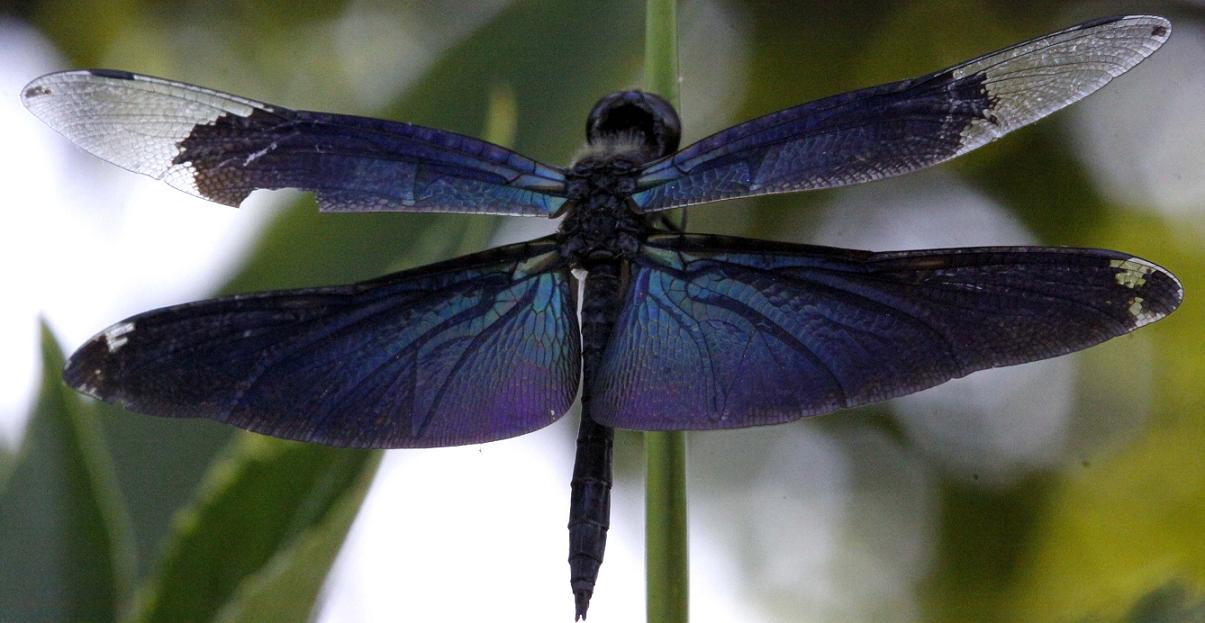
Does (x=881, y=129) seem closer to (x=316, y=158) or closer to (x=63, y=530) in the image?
(x=316, y=158)

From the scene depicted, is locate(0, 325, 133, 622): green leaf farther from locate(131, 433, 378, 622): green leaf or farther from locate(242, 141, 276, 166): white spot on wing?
locate(242, 141, 276, 166): white spot on wing

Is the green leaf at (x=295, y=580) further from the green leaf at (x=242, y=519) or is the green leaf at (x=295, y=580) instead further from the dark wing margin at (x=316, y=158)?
the dark wing margin at (x=316, y=158)

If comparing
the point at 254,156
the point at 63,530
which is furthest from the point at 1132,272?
the point at 63,530

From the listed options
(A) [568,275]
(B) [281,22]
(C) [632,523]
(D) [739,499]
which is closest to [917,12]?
(D) [739,499]

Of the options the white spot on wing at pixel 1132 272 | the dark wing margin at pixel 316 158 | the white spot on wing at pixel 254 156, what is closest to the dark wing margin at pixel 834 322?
the white spot on wing at pixel 1132 272

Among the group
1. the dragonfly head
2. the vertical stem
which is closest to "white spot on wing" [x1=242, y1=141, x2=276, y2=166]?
the dragonfly head

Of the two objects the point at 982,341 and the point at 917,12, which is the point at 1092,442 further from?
the point at 982,341

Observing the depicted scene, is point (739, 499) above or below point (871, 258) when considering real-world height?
above
